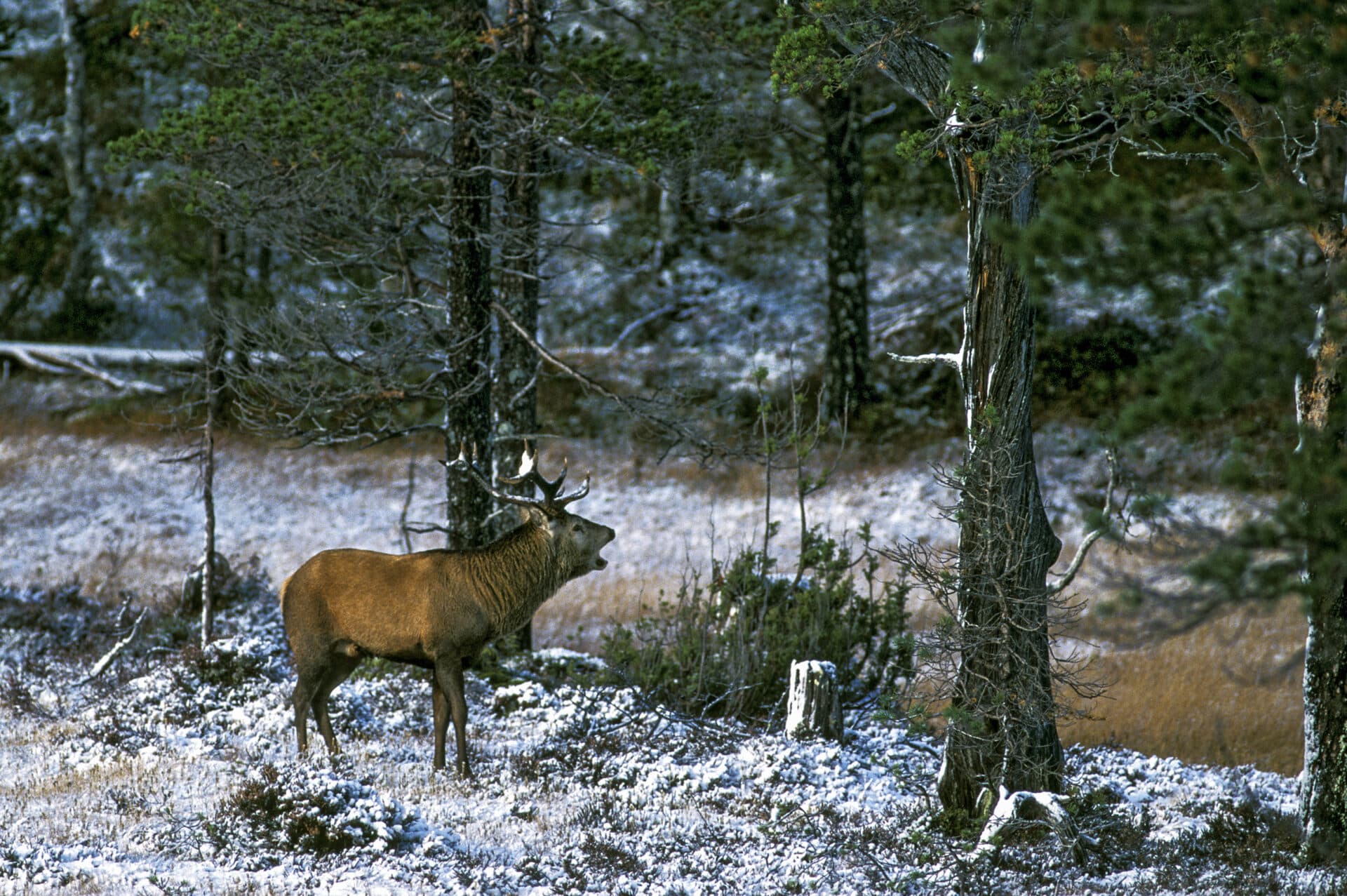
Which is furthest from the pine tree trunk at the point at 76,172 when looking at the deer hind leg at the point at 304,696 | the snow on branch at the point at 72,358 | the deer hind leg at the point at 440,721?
the deer hind leg at the point at 440,721

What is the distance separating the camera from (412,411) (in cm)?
2212

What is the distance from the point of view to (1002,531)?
768 cm

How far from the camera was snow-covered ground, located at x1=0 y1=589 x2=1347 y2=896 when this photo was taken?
22.4 ft

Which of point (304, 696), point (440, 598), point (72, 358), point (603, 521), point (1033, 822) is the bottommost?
point (1033, 822)

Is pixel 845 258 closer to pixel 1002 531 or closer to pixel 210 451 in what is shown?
pixel 210 451

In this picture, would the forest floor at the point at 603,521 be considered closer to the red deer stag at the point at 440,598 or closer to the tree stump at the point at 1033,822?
the tree stump at the point at 1033,822

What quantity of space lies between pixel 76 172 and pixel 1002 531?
24.3 meters

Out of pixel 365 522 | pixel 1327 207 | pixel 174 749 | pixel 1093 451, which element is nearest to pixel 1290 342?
pixel 1327 207

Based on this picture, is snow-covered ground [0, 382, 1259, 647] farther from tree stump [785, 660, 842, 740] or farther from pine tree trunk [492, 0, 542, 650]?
tree stump [785, 660, 842, 740]

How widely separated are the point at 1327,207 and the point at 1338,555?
144 cm

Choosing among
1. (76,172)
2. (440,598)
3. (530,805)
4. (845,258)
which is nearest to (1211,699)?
(530,805)

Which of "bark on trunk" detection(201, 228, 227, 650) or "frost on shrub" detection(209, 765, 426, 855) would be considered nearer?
"frost on shrub" detection(209, 765, 426, 855)

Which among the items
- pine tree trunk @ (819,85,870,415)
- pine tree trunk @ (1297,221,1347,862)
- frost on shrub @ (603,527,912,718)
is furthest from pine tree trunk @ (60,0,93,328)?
pine tree trunk @ (1297,221,1347,862)

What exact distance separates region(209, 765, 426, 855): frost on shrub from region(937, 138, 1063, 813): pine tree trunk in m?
3.47
